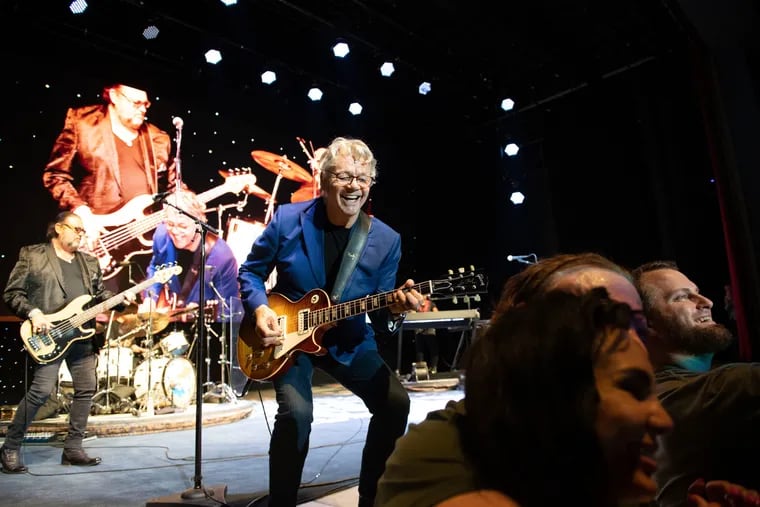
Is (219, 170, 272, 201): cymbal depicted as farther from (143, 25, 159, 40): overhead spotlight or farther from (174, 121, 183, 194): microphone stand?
(143, 25, 159, 40): overhead spotlight

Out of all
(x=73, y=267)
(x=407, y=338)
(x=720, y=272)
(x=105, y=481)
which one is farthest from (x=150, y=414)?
(x=720, y=272)

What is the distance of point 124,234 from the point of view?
24.2ft

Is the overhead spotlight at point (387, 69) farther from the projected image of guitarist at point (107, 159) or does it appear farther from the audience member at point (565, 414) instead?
the audience member at point (565, 414)

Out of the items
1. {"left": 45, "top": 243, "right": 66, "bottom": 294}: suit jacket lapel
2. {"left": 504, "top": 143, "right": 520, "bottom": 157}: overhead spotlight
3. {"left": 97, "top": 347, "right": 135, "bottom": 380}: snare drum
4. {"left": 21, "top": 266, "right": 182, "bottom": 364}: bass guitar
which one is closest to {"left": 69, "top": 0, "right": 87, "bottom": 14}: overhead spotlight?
{"left": 45, "top": 243, "right": 66, "bottom": 294}: suit jacket lapel

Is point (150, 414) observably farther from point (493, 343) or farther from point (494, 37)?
point (494, 37)

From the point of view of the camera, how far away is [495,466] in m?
0.72

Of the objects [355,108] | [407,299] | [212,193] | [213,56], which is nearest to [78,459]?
[407,299]

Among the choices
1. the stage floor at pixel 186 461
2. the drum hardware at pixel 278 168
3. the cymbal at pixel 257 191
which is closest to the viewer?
the stage floor at pixel 186 461

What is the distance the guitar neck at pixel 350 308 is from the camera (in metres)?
2.69

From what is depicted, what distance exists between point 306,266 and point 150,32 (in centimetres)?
676

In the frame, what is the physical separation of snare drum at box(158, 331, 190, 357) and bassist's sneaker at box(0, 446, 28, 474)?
2.97 metres

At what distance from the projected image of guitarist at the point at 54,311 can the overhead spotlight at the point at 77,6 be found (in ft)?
13.6

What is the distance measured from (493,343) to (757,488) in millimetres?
1160

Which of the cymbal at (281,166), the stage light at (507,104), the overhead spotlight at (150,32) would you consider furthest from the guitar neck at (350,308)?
the stage light at (507,104)
